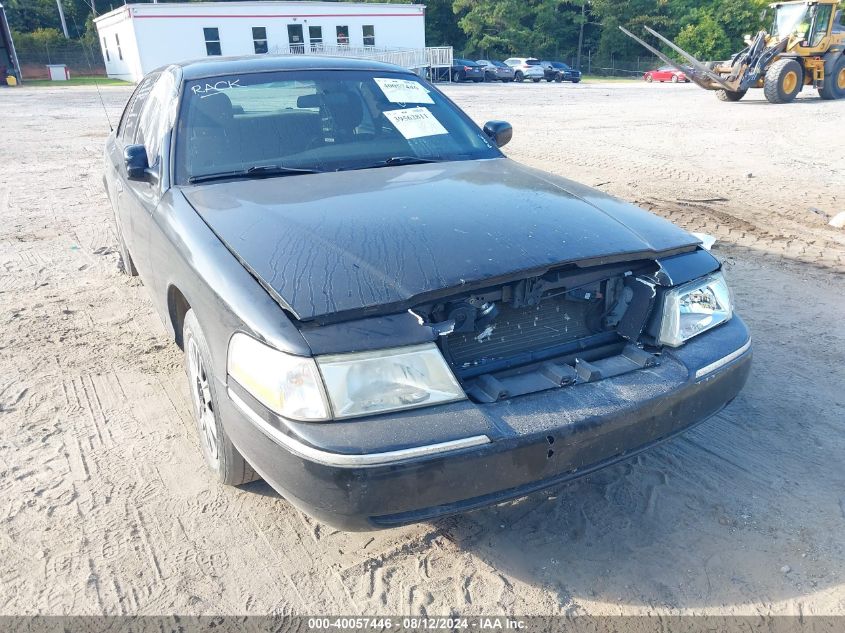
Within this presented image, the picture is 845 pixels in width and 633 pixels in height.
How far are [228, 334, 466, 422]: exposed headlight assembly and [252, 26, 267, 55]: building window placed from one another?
36890 mm

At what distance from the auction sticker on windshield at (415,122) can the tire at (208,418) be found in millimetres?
1592

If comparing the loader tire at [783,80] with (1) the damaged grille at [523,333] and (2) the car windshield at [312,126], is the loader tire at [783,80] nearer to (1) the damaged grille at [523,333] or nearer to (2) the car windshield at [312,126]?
(2) the car windshield at [312,126]

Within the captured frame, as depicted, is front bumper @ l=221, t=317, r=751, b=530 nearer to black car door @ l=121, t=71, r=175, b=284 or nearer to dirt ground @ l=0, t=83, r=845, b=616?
dirt ground @ l=0, t=83, r=845, b=616

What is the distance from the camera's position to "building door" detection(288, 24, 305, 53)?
116 feet

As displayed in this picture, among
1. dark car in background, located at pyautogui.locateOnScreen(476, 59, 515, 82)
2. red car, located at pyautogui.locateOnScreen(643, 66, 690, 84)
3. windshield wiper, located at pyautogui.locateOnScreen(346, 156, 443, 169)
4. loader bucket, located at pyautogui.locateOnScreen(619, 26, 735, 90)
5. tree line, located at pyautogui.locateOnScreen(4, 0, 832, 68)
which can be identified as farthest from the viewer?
tree line, located at pyautogui.locateOnScreen(4, 0, 832, 68)

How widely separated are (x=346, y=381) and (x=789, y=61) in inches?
774

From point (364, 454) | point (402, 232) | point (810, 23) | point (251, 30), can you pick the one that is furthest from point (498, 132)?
point (251, 30)

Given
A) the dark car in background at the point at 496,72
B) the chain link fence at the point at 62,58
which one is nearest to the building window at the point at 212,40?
the dark car in background at the point at 496,72

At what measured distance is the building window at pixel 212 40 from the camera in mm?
34344

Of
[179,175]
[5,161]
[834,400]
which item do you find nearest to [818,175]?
[834,400]

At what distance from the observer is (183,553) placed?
2322 mm

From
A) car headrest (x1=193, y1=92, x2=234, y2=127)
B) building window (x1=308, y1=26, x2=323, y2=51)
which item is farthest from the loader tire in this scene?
building window (x1=308, y1=26, x2=323, y2=51)

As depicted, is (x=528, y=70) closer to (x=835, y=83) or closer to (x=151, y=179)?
(x=835, y=83)

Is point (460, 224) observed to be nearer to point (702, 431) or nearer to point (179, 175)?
point (179, 175)
